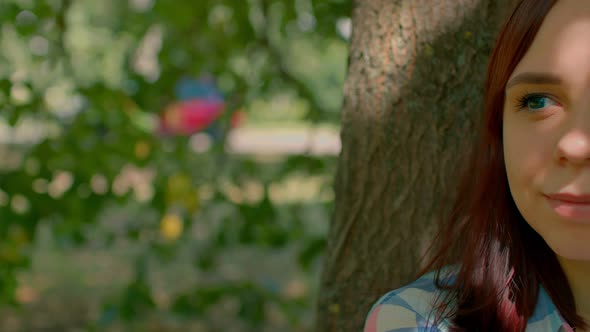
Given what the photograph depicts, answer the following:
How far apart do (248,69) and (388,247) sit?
6.62 ft

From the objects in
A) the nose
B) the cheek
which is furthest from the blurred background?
the nose

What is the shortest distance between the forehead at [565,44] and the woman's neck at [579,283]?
0.34 m

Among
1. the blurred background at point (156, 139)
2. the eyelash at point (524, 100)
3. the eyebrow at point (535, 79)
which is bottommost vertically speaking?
the blurred background at point (156, 139)

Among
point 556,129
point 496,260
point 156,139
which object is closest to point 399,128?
point 496,260

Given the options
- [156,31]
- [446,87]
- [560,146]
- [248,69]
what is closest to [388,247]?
[446,87]

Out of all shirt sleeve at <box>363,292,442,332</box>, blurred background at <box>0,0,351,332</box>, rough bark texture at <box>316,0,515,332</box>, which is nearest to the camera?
shirt sleeve at <box>363,292,442,332</box>

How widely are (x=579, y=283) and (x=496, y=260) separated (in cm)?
14

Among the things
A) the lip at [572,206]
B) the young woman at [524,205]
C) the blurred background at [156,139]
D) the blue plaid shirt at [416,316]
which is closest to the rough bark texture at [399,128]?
the young woman at [524,205]

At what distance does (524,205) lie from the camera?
3.84ft

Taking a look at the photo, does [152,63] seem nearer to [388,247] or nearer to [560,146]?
[388,247]

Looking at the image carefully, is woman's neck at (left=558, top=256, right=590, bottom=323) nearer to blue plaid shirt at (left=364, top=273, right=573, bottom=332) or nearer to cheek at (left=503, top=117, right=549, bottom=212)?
blue plaid shirt at (left=364, top=273, right=573, bottom=332)

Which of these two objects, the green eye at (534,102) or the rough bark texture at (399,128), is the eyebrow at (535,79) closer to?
the green eye at (534,102)

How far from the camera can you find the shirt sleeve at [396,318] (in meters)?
1.24

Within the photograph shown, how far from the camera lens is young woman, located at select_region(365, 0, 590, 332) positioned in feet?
3.60
